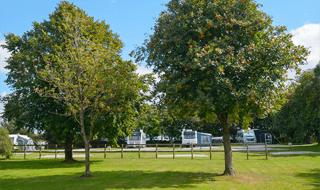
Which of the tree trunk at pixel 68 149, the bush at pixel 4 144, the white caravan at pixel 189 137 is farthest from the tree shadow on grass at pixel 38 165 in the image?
the white caravan at pixel 189 137

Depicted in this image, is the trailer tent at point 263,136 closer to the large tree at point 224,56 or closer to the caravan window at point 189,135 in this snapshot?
the caravan window at point 189,135

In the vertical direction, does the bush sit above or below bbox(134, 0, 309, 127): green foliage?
below

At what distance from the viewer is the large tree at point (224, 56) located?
10211 millimetres

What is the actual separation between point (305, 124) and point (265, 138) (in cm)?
1617

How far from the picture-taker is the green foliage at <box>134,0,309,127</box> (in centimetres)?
1021

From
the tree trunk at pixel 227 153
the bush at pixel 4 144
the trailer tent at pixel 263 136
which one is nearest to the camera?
the tree trunk at pixel 227 153

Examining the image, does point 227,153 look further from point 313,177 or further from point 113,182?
point 113,182

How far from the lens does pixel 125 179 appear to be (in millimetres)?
11477

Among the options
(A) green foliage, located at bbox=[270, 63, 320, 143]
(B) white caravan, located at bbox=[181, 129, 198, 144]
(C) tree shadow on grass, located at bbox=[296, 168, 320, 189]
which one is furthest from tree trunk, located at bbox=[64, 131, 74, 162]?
(B) white caravan, located at bbox=[181, 129, 198, 144]

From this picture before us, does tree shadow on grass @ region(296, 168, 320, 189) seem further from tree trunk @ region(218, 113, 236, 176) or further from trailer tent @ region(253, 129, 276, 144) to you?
trailer tent @ region(253, 129, 276, 144)

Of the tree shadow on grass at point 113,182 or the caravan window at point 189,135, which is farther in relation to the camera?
the caravan window at point 189,135

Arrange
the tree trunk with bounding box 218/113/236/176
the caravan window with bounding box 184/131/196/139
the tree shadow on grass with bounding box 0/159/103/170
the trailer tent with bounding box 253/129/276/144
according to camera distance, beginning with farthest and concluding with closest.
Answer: the trailer tent with bounding box 253/129/276/144 < the caravan window with bounding box 184/131/196/139 < the tree shadow on grass with bounding box 0/159/103/170 < the tree trunk with bounding box 218/113/236/176

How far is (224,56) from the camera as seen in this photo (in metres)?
10.3

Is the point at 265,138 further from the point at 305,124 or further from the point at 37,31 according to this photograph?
the point at 37,31
